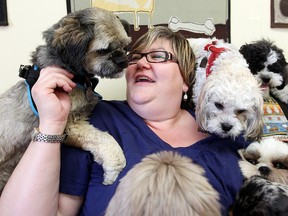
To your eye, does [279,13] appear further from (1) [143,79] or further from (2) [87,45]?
(2) [87,45]

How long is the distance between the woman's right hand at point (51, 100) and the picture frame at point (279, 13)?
5.07ft

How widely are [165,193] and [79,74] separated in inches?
26.7

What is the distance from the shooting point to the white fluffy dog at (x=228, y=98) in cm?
142

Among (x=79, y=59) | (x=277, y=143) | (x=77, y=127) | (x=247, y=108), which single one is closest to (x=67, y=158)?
(x=77, y=127)

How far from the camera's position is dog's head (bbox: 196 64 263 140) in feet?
4.66

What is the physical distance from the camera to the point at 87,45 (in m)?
1.14

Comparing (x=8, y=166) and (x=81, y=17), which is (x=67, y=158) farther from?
(x=81, y=17)

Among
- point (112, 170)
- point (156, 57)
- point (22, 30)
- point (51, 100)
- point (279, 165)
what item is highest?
point (22, 30)

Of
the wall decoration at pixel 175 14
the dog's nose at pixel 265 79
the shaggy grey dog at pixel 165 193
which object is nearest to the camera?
the shaggy grey dog at pixel 165 193

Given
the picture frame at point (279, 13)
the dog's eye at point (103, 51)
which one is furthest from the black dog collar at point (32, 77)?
the picture frame at point (279, 13)

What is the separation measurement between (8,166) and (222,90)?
953 millimetres

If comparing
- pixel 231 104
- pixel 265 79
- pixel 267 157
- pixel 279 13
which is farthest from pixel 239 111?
pixel 279 13

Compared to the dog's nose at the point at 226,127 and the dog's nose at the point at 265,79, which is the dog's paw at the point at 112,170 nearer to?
the dog's nose at the point at 226,127

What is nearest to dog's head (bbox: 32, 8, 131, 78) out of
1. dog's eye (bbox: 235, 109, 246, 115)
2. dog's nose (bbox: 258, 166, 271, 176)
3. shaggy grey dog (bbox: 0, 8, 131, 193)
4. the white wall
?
shaggy grey dog (bbox: 0, 8, 131, 193)
